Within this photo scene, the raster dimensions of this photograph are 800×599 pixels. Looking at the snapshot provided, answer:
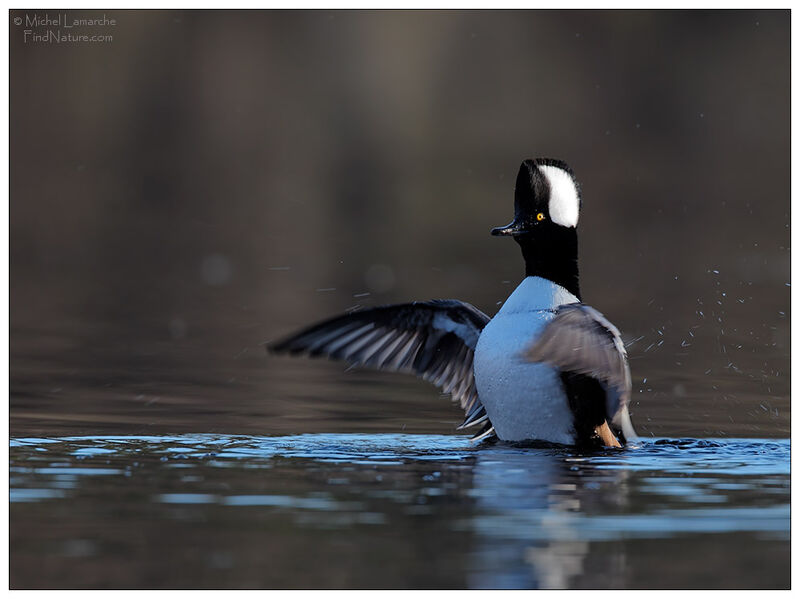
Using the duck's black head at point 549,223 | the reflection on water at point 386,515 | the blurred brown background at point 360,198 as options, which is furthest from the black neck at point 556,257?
the blurred brown background at point 360,198

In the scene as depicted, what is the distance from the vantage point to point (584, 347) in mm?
6828

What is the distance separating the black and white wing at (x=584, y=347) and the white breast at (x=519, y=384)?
0.16 meters

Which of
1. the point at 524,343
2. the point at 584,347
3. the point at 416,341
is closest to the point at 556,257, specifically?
the point at 524,343

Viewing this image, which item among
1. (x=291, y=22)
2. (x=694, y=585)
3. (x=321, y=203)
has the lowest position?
(x=694, y=585)

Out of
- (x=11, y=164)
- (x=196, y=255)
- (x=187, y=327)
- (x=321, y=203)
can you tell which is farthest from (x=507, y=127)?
(x=187, y=327)

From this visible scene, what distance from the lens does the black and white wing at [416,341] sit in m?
8.20

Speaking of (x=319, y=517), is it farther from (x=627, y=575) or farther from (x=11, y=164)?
(x=11, y=164)

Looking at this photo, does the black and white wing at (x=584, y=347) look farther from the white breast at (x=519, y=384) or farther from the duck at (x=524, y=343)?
the white breast at (x=519, y=384)

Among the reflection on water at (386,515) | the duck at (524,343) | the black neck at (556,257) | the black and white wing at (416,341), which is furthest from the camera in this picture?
the black and white wing at (416,341)

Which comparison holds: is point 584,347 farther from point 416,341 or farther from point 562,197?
point 416,341

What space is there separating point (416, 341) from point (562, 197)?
129cm

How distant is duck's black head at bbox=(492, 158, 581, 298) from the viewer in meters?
7.98

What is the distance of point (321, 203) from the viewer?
2427 cm

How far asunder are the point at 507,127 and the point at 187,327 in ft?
65.2
